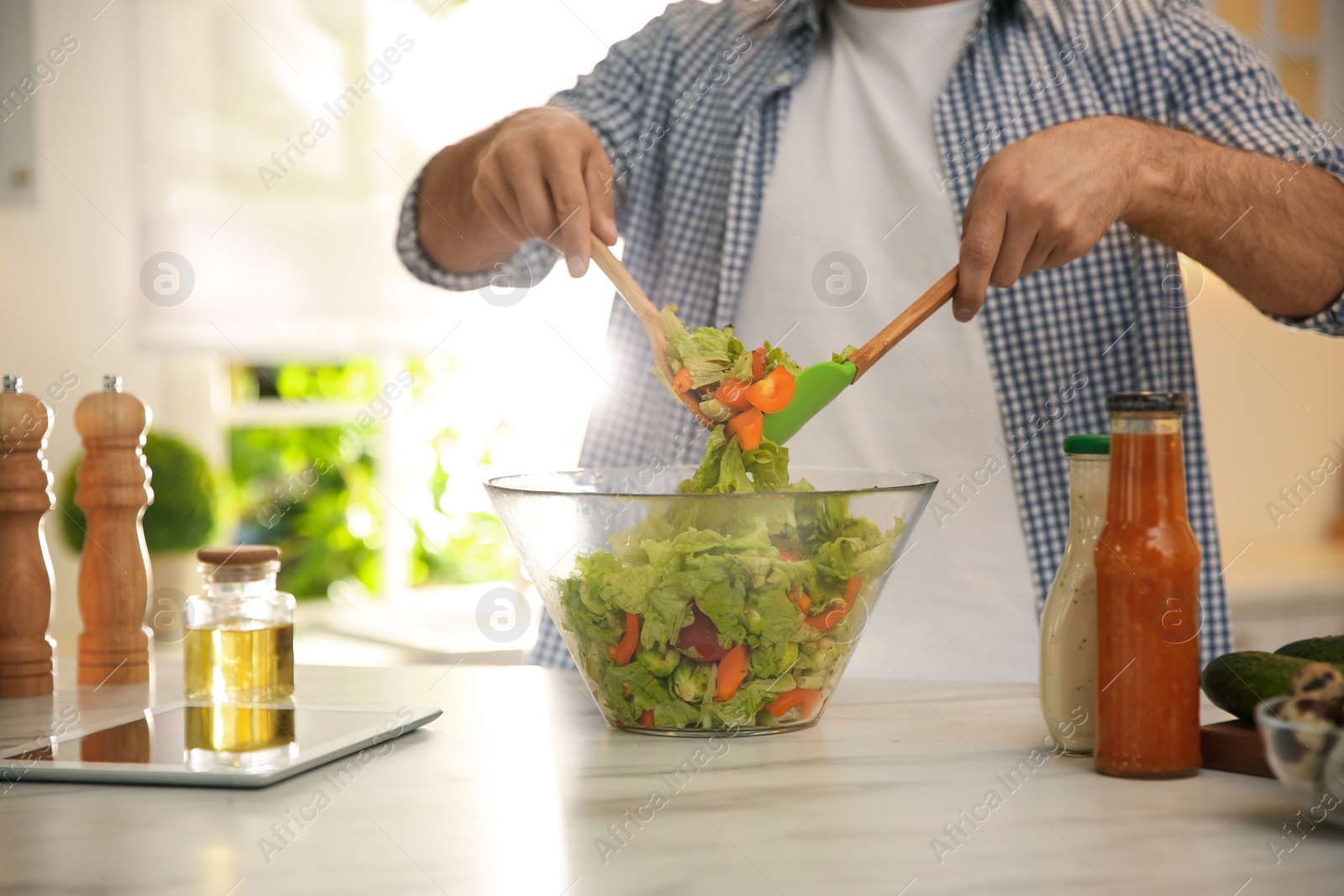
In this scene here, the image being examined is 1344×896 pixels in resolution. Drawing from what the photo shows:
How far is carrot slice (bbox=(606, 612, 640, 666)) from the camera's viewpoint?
33.5 inches

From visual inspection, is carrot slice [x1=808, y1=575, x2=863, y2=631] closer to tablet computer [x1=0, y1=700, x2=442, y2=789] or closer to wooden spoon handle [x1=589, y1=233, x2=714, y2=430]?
wooden spoon handle [x1=589, y1=233, x2=714, y2=430]

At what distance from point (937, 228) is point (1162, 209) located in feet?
1.03

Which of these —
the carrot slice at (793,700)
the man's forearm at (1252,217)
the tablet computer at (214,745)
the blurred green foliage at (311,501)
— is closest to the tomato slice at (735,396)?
the carrot slice at (793,700)

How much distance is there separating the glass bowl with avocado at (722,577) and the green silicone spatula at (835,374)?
0.03m

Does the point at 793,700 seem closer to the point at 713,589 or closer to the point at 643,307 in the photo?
the point at 713,589

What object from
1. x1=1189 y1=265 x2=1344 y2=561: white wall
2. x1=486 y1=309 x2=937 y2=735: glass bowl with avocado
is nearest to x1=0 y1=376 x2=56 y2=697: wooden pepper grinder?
x1=486 y1=309 x2=937 y2=735: glass bowl with avocado

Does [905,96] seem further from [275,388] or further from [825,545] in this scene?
[275,388]

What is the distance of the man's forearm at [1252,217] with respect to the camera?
3.97ft

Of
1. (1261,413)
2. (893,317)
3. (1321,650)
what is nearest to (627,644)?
(1321,650)

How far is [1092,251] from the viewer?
1408 millimetres

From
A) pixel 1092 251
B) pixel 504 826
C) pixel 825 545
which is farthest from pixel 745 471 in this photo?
pixel 1092 251

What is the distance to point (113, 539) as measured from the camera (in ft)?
3.64

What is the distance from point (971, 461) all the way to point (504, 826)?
3.01ft

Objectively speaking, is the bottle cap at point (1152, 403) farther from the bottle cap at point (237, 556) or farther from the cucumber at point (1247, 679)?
the bottle cap at point (237, 556)
